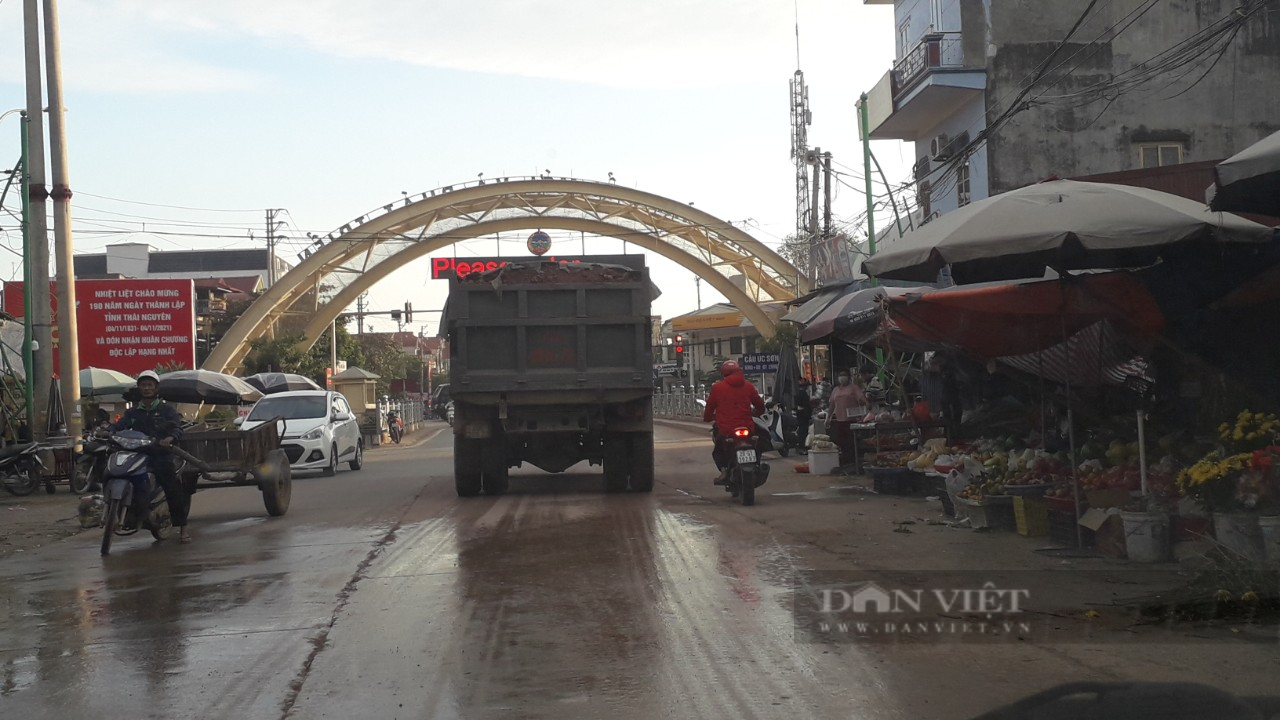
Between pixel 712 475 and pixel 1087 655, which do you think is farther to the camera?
pixel 712 475

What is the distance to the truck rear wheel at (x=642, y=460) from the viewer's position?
14969 millimetres

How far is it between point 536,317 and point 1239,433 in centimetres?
851

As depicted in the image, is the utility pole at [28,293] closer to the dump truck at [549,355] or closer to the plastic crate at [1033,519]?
the dump truck at [549,355]

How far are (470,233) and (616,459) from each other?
2759cm

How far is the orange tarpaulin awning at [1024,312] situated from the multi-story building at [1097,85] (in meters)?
13.0

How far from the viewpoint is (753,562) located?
8766 mm

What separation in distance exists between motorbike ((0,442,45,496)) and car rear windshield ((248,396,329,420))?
4082 millimetres

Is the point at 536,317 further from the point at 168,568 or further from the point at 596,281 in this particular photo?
the point at 168,568

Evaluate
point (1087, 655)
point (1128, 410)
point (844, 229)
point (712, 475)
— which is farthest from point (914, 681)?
point (844, 229)

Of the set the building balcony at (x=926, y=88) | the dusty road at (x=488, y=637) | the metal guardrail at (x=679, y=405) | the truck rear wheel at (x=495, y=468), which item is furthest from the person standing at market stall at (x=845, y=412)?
the metal guardrail at (x=679, y=405)

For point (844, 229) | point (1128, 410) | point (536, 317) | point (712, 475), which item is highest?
point (844, 229)

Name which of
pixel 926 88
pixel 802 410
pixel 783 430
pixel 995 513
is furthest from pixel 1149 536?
pixel 926 88

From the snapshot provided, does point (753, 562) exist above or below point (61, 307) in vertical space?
below

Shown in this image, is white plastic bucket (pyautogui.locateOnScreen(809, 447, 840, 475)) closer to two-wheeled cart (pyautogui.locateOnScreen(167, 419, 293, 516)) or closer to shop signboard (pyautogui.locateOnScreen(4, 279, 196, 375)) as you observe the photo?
two-wheeled cart (pyautogui.locateOnScreen(167, 419, 293, 516))
